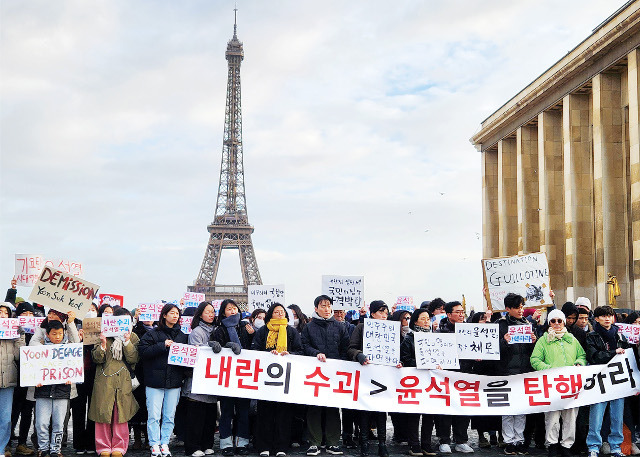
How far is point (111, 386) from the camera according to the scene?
11.4m

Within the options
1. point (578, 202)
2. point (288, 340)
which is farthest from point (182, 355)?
point (578, 202)

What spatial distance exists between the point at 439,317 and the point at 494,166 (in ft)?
127

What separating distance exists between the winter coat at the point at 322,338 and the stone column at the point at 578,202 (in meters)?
27.5

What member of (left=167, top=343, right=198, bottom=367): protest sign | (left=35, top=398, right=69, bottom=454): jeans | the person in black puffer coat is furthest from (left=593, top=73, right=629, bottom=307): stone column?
(left=35, top=398, right=69, bottom=454): jeans

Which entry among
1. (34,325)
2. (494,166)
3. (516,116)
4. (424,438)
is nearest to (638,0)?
(516,116)

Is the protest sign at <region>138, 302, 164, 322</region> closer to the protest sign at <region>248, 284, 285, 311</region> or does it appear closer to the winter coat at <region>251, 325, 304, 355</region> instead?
the winter coat at <region>251, 325, 304, 355</region>

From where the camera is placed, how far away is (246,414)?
1207 centimetres

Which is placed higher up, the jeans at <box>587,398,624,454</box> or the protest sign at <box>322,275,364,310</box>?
the protest sign at <box>322,275,364,310</box>

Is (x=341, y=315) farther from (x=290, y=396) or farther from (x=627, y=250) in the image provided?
(x=627, y=250)

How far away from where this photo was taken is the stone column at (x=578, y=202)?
37875 mm

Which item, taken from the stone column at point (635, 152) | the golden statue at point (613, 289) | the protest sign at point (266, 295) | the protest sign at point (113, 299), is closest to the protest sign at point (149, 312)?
the protest sign at point (113, 299)

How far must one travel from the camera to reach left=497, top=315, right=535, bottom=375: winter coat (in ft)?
40.4

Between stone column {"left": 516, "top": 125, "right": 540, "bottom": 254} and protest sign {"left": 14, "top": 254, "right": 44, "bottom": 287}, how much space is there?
32277 mm

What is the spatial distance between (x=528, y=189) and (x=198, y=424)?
3593 centimetres
